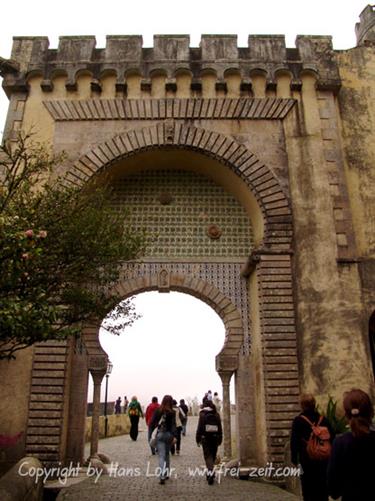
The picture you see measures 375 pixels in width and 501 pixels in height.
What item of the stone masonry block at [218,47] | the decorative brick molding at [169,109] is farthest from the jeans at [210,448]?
the stone masonry block at [218,47]

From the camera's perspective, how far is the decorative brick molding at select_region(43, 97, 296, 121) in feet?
37.2

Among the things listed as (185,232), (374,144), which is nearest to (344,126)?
(374,144)

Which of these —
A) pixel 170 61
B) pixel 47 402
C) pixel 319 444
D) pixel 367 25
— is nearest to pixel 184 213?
pixel 170 61

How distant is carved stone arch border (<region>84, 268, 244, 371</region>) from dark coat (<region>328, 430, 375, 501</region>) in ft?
22.3

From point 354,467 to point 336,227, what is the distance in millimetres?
7706

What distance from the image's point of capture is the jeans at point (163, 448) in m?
7.91

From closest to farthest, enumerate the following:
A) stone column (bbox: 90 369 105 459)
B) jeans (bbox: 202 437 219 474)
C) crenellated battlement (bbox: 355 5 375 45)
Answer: jeans (bbox: 202 437 219 474) < stone column (bbox: 90 369 105 459) < crenellated battlement (bbox: 355 5 375 45)

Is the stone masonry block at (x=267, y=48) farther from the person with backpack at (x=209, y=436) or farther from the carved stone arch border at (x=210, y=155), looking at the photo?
the person with backpack at (x=209, y=436)

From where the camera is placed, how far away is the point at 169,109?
11.4 m

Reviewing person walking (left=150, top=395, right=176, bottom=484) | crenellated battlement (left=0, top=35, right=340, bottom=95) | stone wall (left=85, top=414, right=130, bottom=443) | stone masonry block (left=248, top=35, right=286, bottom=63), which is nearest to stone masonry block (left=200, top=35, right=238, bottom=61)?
crenellated battlement (left=0, top=35, right=340, bottom=95)

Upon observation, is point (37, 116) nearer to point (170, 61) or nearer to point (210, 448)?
point (170, 61)

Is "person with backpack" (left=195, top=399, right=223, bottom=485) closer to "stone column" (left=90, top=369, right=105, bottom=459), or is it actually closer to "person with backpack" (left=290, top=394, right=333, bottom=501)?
"stone column" (left=90, top=369, right=105, bottom=459)

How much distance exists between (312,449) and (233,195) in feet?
24.7

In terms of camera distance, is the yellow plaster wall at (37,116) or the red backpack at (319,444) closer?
the red backpack at (319,444)
